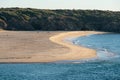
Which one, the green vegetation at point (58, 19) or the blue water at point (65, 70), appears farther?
the green vegetation at point (58, 19)

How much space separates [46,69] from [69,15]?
283ft

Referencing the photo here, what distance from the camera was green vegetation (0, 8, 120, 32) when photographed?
102731 mm

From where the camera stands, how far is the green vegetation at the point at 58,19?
103 meters

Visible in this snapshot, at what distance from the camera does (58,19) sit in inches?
4368

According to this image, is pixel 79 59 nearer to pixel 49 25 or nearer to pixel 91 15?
pixel 49 25

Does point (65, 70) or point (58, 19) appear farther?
point (58, 19)

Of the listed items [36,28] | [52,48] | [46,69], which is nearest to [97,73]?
[46,69]

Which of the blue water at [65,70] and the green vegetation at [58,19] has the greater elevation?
the blue water at [65,70]

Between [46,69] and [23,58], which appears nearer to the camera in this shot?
[46,69]

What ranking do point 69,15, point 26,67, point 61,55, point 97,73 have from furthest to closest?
point 69,15, point 61,55, point 26,67, point 97,73

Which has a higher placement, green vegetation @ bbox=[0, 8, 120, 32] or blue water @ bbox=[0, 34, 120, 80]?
blue water @ bbox=[0, 34, 120, 80]

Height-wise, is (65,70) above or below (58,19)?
above

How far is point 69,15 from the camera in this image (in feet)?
396

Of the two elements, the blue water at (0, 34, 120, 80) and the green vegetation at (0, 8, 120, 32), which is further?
the green vegetation at (0, 8, 120, 32)
